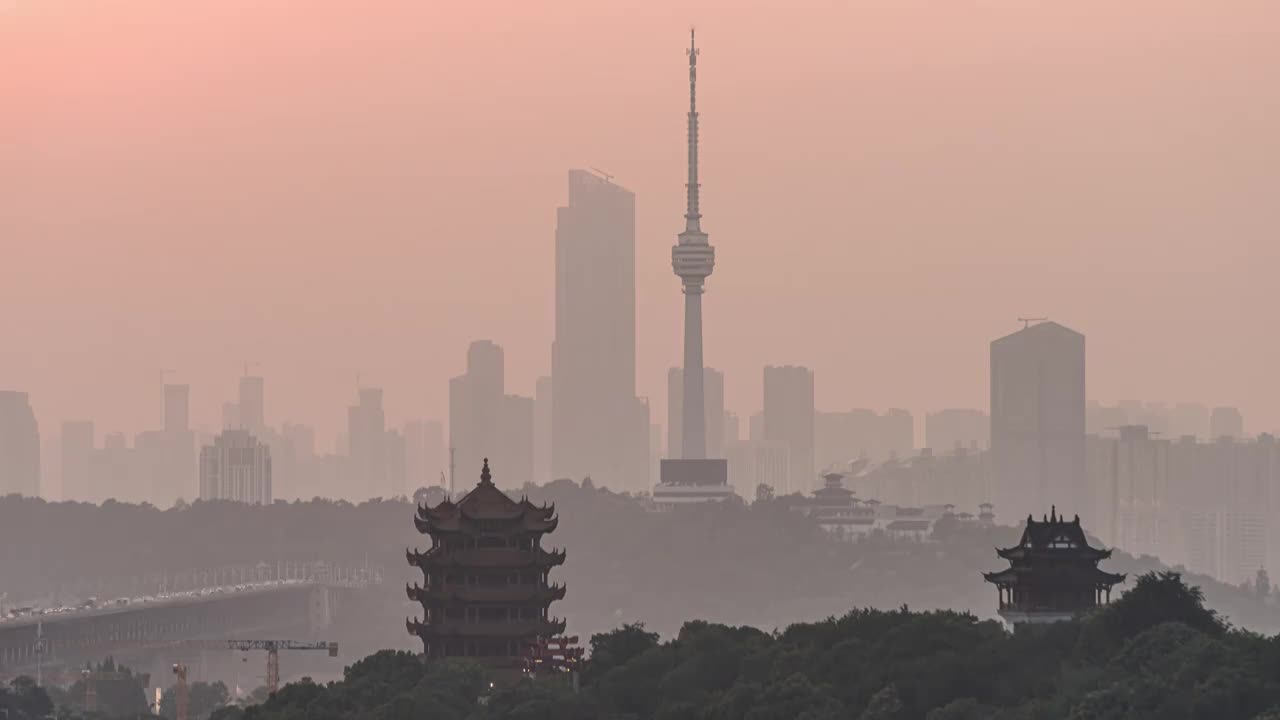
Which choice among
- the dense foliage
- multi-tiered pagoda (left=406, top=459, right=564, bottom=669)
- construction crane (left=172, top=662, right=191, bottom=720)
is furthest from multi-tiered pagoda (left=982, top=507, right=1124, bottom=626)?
construction crane (left=172, top=662, right=191, bottom=720)

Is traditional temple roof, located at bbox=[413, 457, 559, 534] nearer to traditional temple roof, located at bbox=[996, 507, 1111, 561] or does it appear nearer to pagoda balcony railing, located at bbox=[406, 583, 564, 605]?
pagoda balcony railing, located at bbox=[406, 583, 564, 605]

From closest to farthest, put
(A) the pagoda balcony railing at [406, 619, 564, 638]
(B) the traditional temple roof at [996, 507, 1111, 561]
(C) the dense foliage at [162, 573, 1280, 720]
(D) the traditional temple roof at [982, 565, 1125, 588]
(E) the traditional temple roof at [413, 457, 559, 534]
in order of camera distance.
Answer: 1. (C) the dense foliage at [162, 573, 1280, 720]
2. (D) the traditional temple roof at [982, 565, 1125, 588]
3. (B) the traditional temple roof at [996, 507, 1111, 561]
4. (A) the pagoda balcony railing at [406, 619, 564, 638]
5. (E) the traditional temple roof at [413, 457, 559, 534]

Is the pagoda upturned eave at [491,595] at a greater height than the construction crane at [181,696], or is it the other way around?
the pagoda upturned eave at [491,595]

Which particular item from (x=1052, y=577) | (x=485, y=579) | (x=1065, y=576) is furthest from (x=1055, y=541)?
(x=485, y=579)

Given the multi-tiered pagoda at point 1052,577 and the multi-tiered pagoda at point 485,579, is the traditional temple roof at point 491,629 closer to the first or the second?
the multi-tiered pagoda at point 485,579

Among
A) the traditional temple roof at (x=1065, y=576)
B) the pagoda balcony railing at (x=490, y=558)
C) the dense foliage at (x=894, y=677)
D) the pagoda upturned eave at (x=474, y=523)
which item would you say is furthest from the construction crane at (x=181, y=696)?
the traditional temple roof at (x=1065, y=576)

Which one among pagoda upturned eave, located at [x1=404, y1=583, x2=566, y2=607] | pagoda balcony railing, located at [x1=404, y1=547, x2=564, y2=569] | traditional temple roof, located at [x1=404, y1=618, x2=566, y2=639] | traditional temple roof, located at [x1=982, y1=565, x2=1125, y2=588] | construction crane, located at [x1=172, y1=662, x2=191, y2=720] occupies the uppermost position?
pagoda balcony railing, located at [x1=404, y1=547, x2=564, y2=569]

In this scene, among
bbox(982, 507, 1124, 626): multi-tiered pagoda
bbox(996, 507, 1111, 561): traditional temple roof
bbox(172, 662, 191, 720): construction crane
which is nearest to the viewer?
bbox(982, 507, 1124, 626): multi-tiered pagoda
